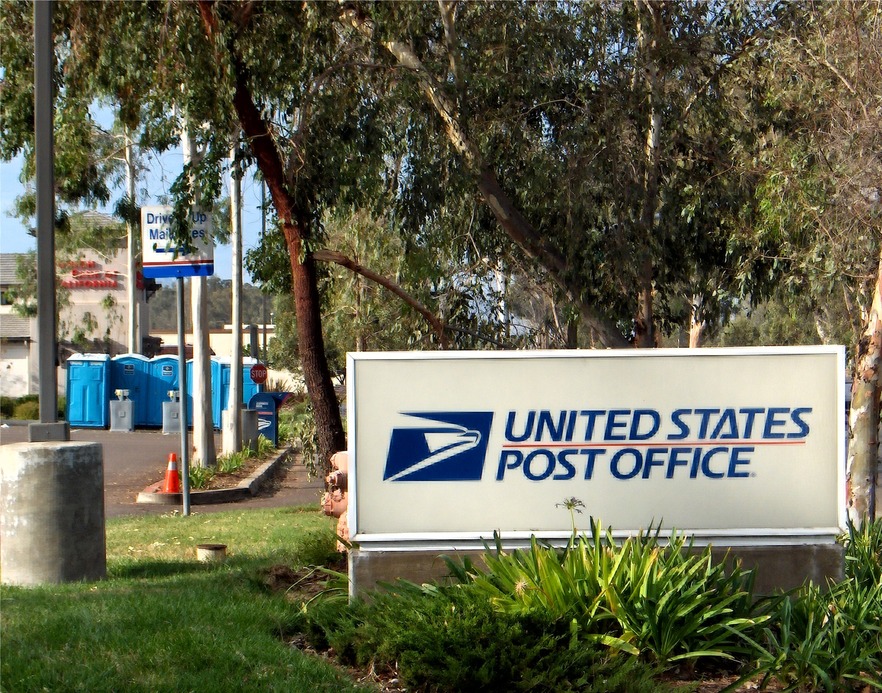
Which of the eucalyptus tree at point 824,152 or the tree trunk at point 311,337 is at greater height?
the eucalyptus tree at point 824,152

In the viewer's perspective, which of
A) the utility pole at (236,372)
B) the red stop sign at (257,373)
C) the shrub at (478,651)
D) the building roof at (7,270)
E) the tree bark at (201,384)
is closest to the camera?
the shrub at (478,651)

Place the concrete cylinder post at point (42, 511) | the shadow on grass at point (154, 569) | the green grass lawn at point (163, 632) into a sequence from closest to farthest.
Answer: the green grass lawn at point (163, 632) < the concrete cylinder post at point (42, 511) < the shadow on grass at point (154, 569)

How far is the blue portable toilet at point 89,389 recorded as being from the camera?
2931 centimetres

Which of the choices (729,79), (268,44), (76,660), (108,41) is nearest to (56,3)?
(108,41)

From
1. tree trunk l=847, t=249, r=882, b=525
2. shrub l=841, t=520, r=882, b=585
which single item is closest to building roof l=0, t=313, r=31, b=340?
tree trunk l=847, t=249, r=882, b=525

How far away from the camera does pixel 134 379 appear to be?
29.8 meters

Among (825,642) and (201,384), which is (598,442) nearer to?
(825,642)

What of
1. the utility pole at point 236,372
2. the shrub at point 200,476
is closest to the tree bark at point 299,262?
the shrub at point 200,476

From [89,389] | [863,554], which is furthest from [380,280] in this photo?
[89,389]

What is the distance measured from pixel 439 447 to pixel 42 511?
8.37 feet

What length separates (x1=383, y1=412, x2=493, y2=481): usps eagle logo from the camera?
6.26m

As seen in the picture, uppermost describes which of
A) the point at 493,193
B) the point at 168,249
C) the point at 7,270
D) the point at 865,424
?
the point at 7,270

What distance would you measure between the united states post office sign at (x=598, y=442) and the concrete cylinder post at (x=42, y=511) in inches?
73.7

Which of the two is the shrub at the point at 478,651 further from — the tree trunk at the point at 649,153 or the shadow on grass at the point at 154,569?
the tree trunk at the point at 649,153
